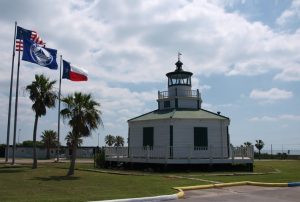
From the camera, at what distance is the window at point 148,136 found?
33.2 meters

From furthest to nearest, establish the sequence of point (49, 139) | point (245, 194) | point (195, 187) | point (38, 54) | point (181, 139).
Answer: point (49, 139) → point (38, 54) → point (181, 139) → point (195, 187) → point (245, 194)

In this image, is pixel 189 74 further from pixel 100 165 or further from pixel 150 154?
pixel 100 165

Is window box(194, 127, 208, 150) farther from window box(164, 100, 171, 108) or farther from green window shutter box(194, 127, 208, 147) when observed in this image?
window box(164, 100, 171, 108)

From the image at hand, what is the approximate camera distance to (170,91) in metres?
36.2

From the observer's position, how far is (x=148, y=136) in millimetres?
33625

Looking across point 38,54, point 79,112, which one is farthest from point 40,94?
point 79,112

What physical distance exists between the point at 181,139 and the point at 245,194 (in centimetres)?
1520

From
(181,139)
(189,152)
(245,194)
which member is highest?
(181,139)

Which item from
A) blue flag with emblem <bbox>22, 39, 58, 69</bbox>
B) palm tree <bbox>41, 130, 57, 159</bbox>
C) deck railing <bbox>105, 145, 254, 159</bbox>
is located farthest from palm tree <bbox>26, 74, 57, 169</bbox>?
palm tree <bbox>41, 130, 57, 159</bbox>

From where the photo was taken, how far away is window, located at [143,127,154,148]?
109 ft

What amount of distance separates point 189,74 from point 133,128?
279 inches

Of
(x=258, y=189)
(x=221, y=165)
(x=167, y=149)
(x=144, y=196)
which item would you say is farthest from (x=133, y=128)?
(x=144, y=196)

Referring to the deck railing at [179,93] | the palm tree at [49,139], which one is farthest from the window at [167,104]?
the palm tree at [49,139]

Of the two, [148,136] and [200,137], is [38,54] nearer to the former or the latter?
[148,136]
